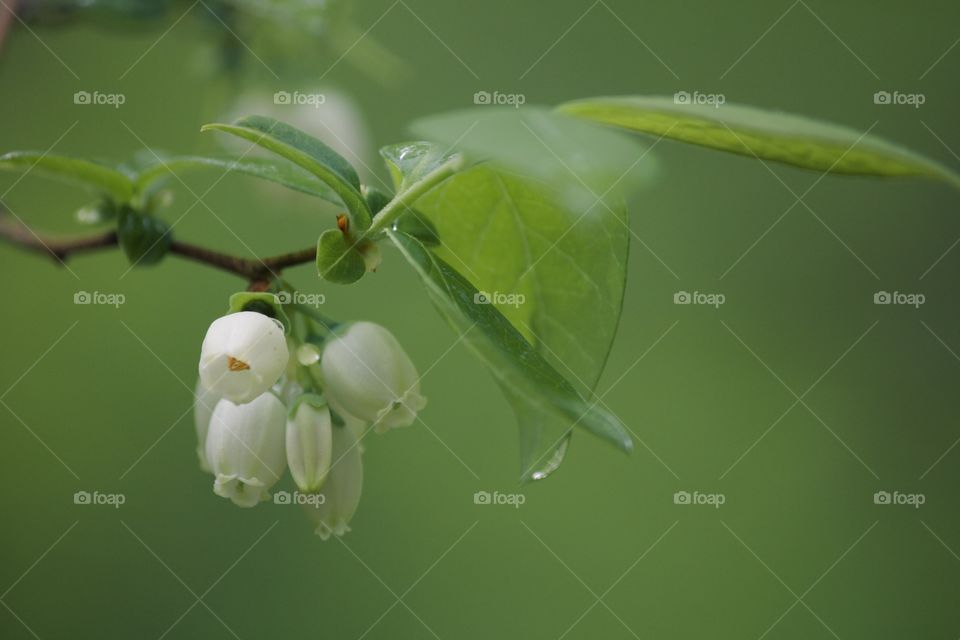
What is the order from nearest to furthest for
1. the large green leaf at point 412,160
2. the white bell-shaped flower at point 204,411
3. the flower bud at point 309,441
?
the large green leaf at point 412,160, the flower bud at point 309,441, the white bell-shaped flower at point 204,411

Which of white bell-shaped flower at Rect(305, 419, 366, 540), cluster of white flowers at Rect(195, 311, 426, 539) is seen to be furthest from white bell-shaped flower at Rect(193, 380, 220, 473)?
white bell-shaped flower at Rect(305, 419, 366, 540)

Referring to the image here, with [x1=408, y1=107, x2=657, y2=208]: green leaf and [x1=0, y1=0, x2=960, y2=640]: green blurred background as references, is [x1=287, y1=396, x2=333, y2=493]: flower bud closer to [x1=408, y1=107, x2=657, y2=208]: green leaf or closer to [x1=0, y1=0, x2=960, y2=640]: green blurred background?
[x1=408, y1=107, x2=657, y2=208]: green leaf

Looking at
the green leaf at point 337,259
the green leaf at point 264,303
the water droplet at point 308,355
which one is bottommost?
the water droplet at point 308,355

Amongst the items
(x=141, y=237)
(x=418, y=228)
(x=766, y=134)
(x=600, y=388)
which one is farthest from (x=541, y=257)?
(x=600, y=388)

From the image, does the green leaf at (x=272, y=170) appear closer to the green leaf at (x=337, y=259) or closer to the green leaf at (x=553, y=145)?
the green leaf at (x=337, y=259)

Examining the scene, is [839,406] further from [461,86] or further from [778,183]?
[461,86]


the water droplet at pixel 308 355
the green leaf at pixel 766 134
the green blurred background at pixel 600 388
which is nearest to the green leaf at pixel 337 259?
the water droplet at pixel 308 355
